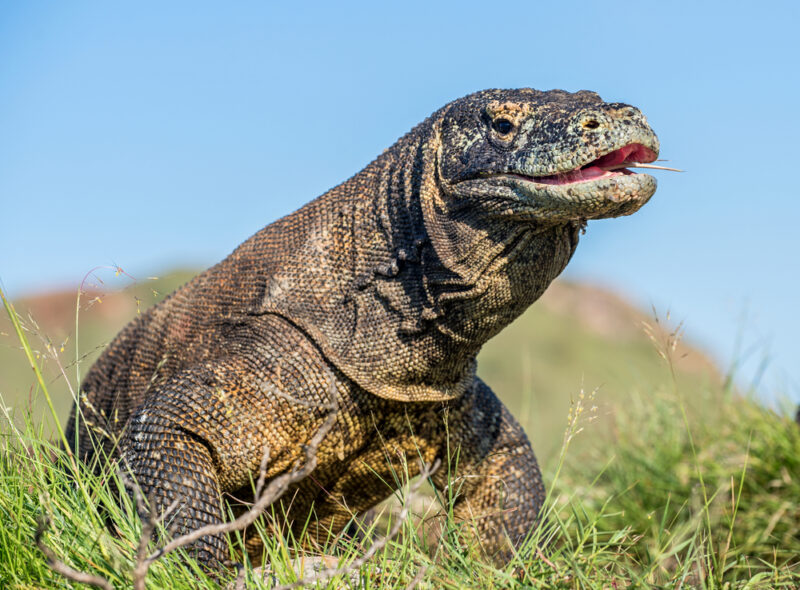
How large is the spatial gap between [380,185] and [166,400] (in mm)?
1603

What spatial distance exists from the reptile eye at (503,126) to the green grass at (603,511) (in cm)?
126

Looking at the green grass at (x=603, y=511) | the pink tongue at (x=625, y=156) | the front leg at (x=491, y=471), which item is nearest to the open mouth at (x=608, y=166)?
the pink tongue at (x=625, y=156)

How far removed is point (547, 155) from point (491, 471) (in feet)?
6.96

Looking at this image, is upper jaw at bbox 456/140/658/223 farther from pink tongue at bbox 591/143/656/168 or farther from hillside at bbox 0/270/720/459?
hillside at bbox 0/270/720/459

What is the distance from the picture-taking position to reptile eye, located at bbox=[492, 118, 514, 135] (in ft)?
15.3

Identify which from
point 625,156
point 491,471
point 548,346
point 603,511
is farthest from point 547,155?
point 548,346

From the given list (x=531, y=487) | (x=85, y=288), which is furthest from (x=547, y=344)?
(x=85, y=288)

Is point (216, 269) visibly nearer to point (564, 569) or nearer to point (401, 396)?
point (401, 396)

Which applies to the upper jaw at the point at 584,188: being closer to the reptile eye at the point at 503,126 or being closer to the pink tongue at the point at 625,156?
the pink tongue at the point at 625,156

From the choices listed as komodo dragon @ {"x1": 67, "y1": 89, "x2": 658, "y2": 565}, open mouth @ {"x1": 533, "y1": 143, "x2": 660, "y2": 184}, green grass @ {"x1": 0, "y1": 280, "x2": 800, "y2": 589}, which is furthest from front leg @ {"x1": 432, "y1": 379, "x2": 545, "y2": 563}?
open mouth @ {"x1": 533, "y1": 143, "x2": 660, "y2": 184}

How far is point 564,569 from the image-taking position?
397 cm

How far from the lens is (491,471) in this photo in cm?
564

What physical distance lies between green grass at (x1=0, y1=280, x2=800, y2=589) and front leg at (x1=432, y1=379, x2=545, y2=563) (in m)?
0.19

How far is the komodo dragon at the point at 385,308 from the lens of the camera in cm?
445
